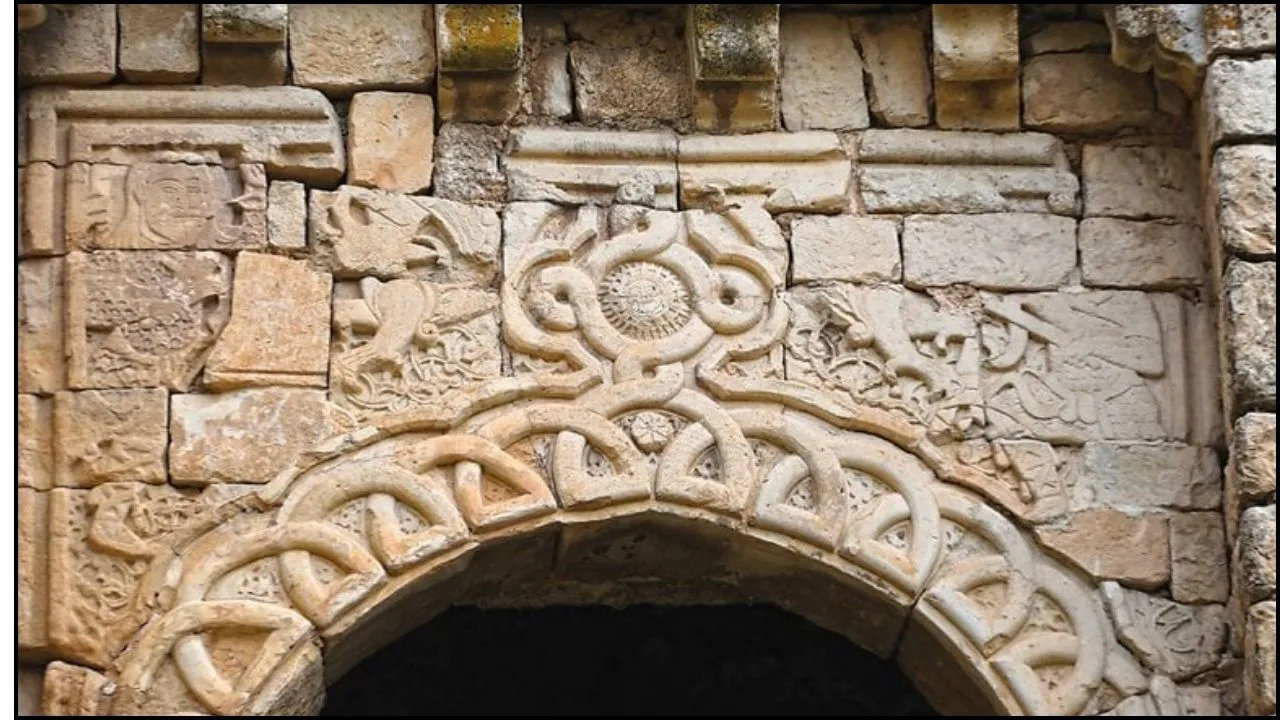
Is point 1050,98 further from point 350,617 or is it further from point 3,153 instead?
point 3,153

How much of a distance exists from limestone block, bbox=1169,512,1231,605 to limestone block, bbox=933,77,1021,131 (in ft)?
3.56

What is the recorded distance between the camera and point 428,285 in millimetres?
6520

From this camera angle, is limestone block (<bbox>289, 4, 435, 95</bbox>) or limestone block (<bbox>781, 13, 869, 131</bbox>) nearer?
limestone block (<bbox>289, 4, 435, 95</bbox>)

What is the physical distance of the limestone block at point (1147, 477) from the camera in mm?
6477

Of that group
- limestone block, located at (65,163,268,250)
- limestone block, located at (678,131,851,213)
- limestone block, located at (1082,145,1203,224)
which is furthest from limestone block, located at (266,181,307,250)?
limestone block, located at (1082,145,1203,224)

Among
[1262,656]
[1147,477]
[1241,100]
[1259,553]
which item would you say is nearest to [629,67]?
[1241,100]

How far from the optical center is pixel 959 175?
6727 mm

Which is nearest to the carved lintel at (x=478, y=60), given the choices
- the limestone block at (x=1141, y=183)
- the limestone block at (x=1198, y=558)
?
the limestone block at (x=1141, y=183)

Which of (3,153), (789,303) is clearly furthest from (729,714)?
(3,153)

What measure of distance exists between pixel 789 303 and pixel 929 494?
1.90 feet

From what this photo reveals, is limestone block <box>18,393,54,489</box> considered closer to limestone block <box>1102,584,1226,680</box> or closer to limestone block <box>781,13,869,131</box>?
limestone block <box>781,13,869,131</box>

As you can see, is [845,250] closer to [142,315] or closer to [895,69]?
[895,69]

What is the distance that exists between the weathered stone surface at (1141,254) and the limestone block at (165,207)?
79.5 inches

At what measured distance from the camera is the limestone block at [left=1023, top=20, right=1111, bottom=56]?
6832 millimetres
